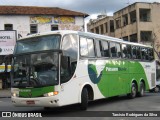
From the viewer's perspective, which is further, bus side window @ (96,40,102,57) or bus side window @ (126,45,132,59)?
bus side window @ (126,45,132,59)

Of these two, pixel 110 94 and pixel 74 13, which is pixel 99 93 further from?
pixel 74 13

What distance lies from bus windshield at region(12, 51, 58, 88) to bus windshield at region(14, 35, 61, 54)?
0.98 feet

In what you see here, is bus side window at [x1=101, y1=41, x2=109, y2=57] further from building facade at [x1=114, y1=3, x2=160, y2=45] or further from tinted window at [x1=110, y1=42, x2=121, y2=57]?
building facade at [x1=114, y1=3, x2=160, y2=45]

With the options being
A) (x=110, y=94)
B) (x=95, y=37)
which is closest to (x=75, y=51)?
(x=95, y=37)

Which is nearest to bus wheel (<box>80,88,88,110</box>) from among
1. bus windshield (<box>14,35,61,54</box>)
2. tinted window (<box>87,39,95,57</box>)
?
tinted window (<box>87,39,95,57</box>)

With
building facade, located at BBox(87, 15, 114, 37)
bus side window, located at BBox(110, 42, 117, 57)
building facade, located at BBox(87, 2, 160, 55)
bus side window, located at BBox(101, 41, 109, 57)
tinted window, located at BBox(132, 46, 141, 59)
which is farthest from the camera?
building facade, located at BBox(87, 15, 114, 37)

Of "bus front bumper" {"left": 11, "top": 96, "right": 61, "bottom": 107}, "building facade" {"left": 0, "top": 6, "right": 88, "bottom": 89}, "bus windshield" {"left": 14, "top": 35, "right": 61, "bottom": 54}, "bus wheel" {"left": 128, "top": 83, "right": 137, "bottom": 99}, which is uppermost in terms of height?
"building facade" {"left": 0, "top": 6, "right": 88, "bottom": 89}

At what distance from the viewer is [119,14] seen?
68062 mm

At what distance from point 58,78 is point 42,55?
1186mm

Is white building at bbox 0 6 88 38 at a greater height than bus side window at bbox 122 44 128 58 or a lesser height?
greater

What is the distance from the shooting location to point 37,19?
4672 cm

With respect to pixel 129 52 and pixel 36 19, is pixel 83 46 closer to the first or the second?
pixel 129 52

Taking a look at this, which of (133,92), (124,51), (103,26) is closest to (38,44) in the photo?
(124,51)

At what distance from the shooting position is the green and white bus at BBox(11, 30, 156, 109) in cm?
1421
